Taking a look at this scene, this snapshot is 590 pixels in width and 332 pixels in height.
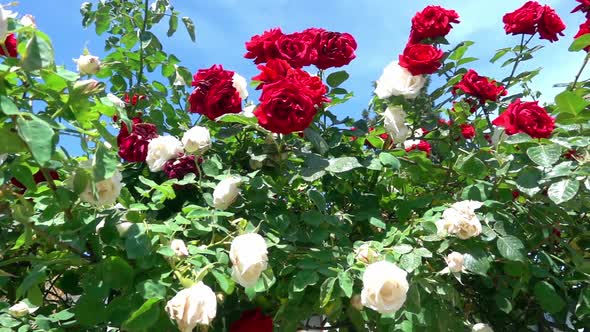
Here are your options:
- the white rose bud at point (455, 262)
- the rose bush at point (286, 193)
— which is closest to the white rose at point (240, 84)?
the rose bush at point (286, 193)

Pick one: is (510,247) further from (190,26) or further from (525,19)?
(190,26)

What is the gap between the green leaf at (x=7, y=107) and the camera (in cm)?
98

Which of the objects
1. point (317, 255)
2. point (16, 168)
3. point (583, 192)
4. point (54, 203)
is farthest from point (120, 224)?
point (583, 192)

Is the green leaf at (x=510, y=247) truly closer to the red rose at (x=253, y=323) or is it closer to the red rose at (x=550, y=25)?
the red rose at (x=253, y=323)

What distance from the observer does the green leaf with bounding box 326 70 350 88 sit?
1851mm

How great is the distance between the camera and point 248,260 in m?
1.23

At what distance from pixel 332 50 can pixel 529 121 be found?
553 millimetres

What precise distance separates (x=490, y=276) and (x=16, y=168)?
1194 millimetres

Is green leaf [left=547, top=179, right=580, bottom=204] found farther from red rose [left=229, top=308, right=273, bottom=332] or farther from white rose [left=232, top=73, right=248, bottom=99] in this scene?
white rose [left=232, top=73, right=248, bottom=99]

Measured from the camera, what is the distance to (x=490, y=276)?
1725mm

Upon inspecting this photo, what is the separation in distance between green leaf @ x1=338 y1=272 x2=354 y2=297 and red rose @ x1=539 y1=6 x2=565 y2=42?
3.87 ft

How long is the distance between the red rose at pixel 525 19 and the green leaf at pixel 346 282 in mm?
1147

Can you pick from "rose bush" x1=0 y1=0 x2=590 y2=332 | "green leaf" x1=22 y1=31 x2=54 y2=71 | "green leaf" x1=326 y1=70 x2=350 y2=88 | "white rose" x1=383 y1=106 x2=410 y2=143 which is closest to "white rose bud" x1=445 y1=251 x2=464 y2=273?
"rose bush" x1=0 y1=0 x2=590 y2=332

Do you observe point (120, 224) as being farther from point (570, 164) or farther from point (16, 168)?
point (570, 164)
